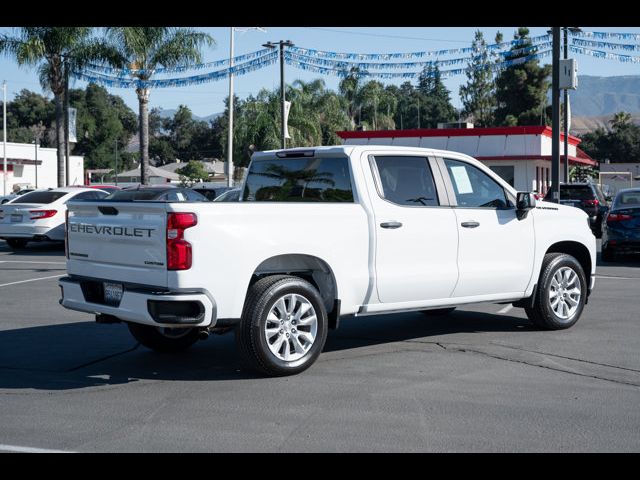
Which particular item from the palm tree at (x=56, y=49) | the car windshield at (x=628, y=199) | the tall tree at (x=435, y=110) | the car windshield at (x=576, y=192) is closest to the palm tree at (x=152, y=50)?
the palm tree at (x=56, y=49)

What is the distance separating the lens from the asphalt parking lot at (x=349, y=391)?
5.39 m

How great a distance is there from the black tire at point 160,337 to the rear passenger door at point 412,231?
6.54ft

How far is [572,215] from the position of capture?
9.50 metres

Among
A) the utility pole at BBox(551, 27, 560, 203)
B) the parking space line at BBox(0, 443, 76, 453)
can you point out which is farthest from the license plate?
the utility pole at BBox(551, 27, 560, 203)

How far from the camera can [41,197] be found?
804 inches

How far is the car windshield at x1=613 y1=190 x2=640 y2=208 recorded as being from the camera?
1675cm

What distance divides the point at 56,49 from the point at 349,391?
96.8ft

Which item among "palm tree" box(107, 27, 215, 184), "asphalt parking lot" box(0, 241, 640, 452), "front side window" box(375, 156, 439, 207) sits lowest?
"asphalt parking lot" box(0, 241, 640, 452)

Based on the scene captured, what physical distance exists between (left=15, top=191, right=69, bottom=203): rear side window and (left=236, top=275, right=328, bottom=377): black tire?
14512 millimetres

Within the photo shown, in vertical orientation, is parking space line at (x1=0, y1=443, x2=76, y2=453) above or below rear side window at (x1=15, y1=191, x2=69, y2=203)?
below

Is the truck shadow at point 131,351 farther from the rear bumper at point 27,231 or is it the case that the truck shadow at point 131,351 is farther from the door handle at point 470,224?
the rear bumper at point 27,231

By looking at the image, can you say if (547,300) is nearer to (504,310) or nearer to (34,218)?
(504,310)

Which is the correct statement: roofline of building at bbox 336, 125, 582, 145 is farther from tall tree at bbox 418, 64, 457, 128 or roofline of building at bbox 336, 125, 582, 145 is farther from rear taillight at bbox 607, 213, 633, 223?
tall tree at bbox 418, 64, 457, 128
